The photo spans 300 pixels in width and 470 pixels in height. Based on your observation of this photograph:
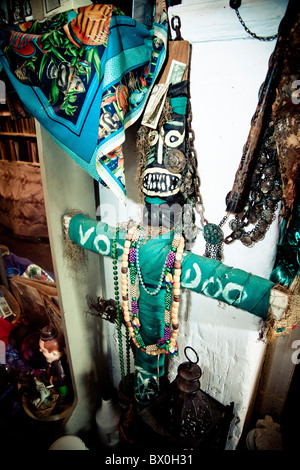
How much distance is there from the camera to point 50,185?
145 centimetres

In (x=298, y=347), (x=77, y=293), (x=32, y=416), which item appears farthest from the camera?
(x=32, y=416)

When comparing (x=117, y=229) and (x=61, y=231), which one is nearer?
(x=117, y=229)

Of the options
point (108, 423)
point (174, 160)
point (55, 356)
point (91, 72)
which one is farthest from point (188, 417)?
point (91, 72)

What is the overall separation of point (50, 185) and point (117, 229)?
0.49 metres

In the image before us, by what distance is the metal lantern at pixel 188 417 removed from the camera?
1202mm

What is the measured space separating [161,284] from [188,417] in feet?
2.19

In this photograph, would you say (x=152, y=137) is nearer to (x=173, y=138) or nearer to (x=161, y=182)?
(x=173, y=138)

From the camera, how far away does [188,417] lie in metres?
1.23

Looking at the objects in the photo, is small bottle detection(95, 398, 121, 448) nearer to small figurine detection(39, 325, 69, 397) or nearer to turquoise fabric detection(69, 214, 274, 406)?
small figurine detection(39, 325, 69, 397)

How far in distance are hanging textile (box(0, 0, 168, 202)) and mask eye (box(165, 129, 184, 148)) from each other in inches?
6.7

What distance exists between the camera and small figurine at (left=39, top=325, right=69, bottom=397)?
74.3 inches

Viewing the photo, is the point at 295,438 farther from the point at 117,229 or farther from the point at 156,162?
the point at 156,162

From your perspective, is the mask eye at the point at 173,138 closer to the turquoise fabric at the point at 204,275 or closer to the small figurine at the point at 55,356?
the turquoise fabric at the point at 204,275

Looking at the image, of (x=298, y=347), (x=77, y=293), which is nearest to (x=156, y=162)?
(x=77, y=293)
